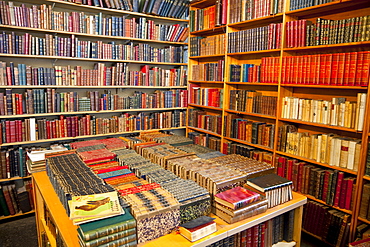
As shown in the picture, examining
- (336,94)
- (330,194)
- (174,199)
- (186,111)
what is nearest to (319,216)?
(330,194)

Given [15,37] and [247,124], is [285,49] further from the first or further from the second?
[15,37]

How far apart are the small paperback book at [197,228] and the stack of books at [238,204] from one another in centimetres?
13

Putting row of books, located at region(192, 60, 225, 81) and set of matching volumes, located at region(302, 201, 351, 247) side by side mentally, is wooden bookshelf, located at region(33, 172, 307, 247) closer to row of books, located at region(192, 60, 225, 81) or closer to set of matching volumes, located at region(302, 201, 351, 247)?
set of matching volumes, located at region(302, 201, 351, 247)

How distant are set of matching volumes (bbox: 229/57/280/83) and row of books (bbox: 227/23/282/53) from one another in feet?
0.56

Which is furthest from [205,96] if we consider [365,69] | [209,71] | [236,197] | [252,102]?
[236,197]

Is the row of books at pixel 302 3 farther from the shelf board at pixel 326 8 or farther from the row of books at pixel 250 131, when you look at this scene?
the row of books at pixel 250 131

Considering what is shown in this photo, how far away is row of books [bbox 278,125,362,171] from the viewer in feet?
8.50

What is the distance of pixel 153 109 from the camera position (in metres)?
4.39

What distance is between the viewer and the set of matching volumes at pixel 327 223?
267cm

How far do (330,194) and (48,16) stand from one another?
378 cm

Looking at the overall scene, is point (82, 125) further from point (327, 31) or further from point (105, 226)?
point (327, 31)

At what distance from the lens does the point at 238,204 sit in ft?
5.41

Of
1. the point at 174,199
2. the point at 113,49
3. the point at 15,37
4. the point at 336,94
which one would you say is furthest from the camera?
the point at 113,49

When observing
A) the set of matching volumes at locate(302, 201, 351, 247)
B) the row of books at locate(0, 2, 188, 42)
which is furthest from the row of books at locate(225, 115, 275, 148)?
the row of books at locate(0, 2, 188, 42)
